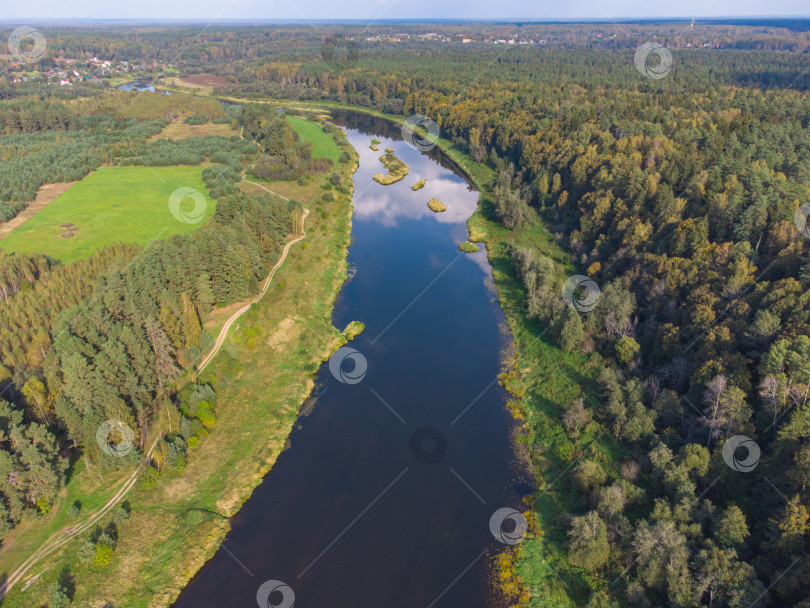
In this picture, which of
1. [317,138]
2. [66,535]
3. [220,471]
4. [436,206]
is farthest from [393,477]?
[317,138]

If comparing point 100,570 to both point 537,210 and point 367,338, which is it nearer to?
point 367,338

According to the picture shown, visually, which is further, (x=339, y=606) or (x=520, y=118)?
(x=520, y=118)

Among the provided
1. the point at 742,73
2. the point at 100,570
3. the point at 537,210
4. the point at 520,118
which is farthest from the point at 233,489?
the point at 742,73

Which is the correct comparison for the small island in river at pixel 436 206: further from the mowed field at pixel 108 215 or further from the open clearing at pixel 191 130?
the open clearing at pixel 191 130

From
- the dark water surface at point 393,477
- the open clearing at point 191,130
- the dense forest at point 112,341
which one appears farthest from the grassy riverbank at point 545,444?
the open clearing at point 191,130

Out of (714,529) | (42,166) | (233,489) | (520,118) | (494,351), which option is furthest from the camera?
(520,118)

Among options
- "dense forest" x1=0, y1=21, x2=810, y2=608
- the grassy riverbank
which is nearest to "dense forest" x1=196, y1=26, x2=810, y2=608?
"dense forest" x1=0, y1=21, x2=810, y2=608
